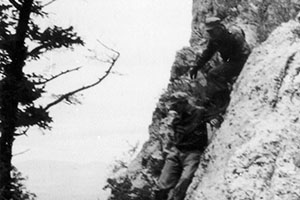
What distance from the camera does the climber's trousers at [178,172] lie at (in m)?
7.59

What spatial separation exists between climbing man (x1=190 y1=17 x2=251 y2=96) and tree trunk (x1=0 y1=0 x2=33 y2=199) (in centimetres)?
427

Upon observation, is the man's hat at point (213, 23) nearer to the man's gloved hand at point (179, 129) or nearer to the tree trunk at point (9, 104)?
the man's gloved hand at point (179, 129)

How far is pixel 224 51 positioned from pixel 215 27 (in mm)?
668

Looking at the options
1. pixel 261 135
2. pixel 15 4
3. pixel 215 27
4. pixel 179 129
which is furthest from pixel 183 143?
pixel 15 4

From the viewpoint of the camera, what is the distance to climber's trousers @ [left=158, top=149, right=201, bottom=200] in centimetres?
759

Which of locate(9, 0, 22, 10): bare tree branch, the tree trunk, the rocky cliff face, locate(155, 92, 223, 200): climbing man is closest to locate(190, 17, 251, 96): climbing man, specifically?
the rocky cliff face

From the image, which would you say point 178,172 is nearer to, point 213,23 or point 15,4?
point 213,23

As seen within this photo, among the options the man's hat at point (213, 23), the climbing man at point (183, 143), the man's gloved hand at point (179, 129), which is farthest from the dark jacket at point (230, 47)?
the man's gloved hand at point (179, 129)

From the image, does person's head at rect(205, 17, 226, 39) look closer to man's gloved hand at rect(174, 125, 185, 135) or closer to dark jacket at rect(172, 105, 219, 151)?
dark jacket at rect(172, 105, 219, 151)

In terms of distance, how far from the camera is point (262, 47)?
8375 millimetres

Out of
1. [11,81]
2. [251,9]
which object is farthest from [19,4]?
[251,9]

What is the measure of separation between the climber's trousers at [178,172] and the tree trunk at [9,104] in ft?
12.4

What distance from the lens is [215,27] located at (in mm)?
9031

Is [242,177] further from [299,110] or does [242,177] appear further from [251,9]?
[251,9]
